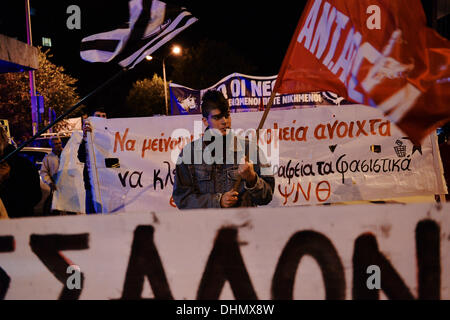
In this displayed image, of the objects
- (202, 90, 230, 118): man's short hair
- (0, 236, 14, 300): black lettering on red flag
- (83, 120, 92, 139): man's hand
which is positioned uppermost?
Result: (83, 120, 92, 139): man's hand

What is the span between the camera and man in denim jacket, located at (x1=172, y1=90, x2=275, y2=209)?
113 inches

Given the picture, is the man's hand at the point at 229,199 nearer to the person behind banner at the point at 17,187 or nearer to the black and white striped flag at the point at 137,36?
the black and white striped flag at the point at 137,36

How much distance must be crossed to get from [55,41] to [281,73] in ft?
202

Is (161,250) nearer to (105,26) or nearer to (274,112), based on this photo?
(105,26)

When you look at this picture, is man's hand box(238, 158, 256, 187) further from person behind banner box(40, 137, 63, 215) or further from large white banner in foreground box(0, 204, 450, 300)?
person behind banner box(40, 137, 63, 215)

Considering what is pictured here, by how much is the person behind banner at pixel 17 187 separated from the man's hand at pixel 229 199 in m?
1.71

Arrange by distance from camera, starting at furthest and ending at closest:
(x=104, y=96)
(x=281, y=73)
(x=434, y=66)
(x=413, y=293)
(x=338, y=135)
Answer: (x=104, y=96)
(x=338, y=135)
(x=281, y=73)
(x=434, y=66)
(x=413, y=293)

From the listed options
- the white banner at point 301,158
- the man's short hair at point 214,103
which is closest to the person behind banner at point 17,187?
the man's short hair at point 214,103

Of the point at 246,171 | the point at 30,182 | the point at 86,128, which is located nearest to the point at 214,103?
the point at 246,171

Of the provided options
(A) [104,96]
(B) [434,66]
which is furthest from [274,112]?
(A) [104,96]

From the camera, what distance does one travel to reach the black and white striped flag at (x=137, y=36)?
3098 mm

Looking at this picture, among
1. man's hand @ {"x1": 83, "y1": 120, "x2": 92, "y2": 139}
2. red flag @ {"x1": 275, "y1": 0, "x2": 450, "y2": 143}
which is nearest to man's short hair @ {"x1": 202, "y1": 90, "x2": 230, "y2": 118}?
red flag @ {"x1": 275, "y1": 0, "x2": 450, "y2": 143}

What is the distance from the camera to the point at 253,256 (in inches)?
80.3

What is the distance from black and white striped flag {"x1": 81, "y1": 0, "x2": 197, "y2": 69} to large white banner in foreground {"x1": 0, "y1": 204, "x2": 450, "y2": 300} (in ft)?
5.28
